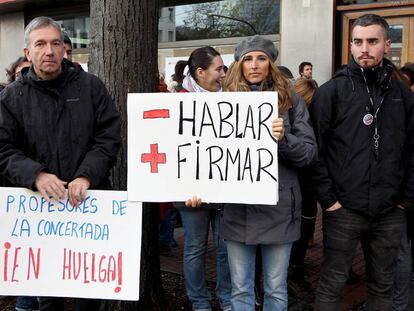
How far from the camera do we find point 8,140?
8.89 ft

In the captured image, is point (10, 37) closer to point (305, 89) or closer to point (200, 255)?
point (305, 89)

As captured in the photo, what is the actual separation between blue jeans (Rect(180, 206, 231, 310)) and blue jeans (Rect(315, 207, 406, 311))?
735 millimetres

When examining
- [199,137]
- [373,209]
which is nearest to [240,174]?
[199,137]

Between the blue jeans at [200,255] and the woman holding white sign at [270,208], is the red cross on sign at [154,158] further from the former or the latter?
the blue jeans at [200,255]

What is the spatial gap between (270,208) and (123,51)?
1.43 m

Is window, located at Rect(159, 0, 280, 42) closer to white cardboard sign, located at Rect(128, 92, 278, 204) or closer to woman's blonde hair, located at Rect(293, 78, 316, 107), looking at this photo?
woman's blonde hair, located at Rect(293, 78, 316, 107)

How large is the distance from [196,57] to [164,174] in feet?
3.77

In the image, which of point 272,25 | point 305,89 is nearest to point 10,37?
point 272,25

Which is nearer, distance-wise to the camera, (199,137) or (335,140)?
(199,137)

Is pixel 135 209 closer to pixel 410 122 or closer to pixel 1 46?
pixel 410 122

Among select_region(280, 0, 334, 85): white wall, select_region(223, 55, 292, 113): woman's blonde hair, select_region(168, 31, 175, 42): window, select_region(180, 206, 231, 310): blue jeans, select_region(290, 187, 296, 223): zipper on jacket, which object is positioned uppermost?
select_region(168, 31, 175, 42): window

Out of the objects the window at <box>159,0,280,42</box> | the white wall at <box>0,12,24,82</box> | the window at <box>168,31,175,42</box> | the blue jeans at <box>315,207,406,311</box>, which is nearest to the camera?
the blue jeans at <box>315,207,406,311</box>

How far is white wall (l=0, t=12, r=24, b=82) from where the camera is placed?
43.8ft

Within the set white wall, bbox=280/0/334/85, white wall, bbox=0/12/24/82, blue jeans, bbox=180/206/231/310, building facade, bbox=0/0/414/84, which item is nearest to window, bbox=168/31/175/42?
building facade, bbox=0/0/414/84
